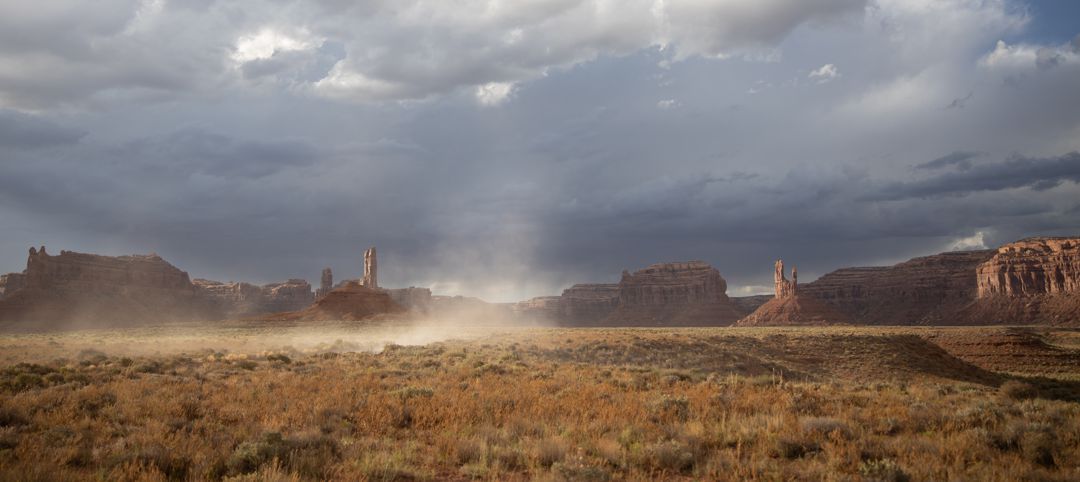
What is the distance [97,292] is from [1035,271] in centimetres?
22722

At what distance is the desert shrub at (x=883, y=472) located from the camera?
7113 millimetres

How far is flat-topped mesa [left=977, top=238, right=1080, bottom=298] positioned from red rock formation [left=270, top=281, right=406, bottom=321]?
14667 cm

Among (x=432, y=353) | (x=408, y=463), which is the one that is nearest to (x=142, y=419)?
(x=408, y=463)

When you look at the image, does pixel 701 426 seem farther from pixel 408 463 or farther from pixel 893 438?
pixel 408 463

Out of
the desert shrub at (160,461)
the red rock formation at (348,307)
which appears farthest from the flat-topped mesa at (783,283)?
the desert shrub at (160,461)

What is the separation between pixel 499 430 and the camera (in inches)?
411

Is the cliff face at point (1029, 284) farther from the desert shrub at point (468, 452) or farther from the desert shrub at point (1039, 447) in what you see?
the desert shrub at point (468, 452)

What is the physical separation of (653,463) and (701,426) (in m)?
2.58

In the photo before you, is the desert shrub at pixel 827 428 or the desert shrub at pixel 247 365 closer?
the desert shrub at pixel 827 428

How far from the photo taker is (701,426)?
1041 cm

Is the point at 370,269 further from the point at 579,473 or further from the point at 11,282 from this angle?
the point at 579,473

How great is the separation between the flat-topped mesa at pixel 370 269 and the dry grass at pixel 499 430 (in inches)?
5776

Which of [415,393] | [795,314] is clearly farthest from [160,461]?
[795,314]

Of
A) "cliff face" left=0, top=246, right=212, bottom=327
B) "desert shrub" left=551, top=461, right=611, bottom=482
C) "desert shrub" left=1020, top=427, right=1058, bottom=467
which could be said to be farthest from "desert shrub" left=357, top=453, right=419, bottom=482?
"cliff face" left=0, top=246, right=212, bottom=327
